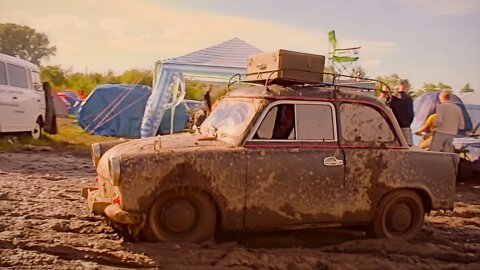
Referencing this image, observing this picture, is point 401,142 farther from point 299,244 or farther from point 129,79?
point 129,79

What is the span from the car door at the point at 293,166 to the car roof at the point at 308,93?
0.08 m

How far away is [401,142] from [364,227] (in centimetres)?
105

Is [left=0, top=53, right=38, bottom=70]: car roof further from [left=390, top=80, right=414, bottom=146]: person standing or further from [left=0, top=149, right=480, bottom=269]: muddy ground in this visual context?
[left=390, top=80, right=414, bottom=146]: person standing

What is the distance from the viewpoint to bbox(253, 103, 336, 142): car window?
577 centimetres

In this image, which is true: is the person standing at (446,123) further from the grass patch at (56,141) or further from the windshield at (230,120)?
the grass patch at (56,141)

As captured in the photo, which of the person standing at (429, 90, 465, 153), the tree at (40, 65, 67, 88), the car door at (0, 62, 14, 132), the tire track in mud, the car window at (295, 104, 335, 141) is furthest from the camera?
the tree at (40, 65, 67, 88)

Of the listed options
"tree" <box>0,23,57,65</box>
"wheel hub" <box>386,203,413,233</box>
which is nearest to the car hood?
"wheel hub" <box>386,203,413,233</box>

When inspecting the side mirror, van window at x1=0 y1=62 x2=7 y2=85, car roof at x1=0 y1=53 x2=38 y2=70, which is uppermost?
car roof at x1=0 y1=53 x2=38 y2=70

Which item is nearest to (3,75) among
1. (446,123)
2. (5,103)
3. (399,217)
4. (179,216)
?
(5,103)

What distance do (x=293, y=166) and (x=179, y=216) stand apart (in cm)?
125

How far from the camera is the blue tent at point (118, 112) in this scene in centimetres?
2036

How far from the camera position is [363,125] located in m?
6.11

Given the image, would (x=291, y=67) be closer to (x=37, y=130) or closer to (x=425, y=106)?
(x=425, y=106)

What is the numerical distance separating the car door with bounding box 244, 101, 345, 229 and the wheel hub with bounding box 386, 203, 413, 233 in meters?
0.75
